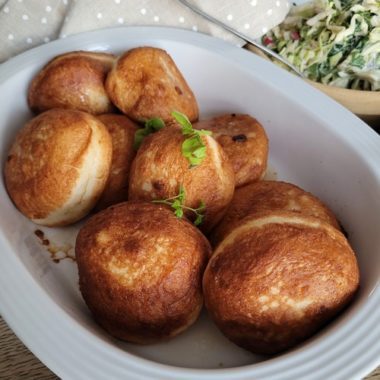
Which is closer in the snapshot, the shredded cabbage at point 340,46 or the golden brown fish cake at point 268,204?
the golden brown fish cake at point 268,204

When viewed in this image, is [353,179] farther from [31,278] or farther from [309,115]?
[31,278]

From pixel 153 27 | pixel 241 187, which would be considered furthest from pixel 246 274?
pixel 153 27

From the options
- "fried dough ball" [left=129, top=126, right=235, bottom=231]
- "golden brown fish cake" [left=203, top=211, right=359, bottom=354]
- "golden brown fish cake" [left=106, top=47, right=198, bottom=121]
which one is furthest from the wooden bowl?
"golden brown fish cake" [left=203, top=211, right=359, bottom=354]

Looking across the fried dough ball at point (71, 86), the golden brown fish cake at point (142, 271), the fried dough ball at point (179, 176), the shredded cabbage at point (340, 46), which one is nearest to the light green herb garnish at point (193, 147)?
the fried dough ball at point (179, 176)

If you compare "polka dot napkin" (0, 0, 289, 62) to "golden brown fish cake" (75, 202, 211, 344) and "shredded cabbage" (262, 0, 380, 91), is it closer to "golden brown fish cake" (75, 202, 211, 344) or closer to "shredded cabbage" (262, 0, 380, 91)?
"shredded cabbage" (262, 0, 380, 91)

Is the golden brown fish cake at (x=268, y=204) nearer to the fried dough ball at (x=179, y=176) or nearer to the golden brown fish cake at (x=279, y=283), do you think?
the fried dough ball at (x=179, y=176)

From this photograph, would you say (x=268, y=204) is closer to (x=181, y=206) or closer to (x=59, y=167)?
(x=181, y=206)

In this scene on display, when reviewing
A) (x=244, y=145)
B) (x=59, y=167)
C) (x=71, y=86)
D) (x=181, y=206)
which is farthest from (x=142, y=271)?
(x=71, y=86)
